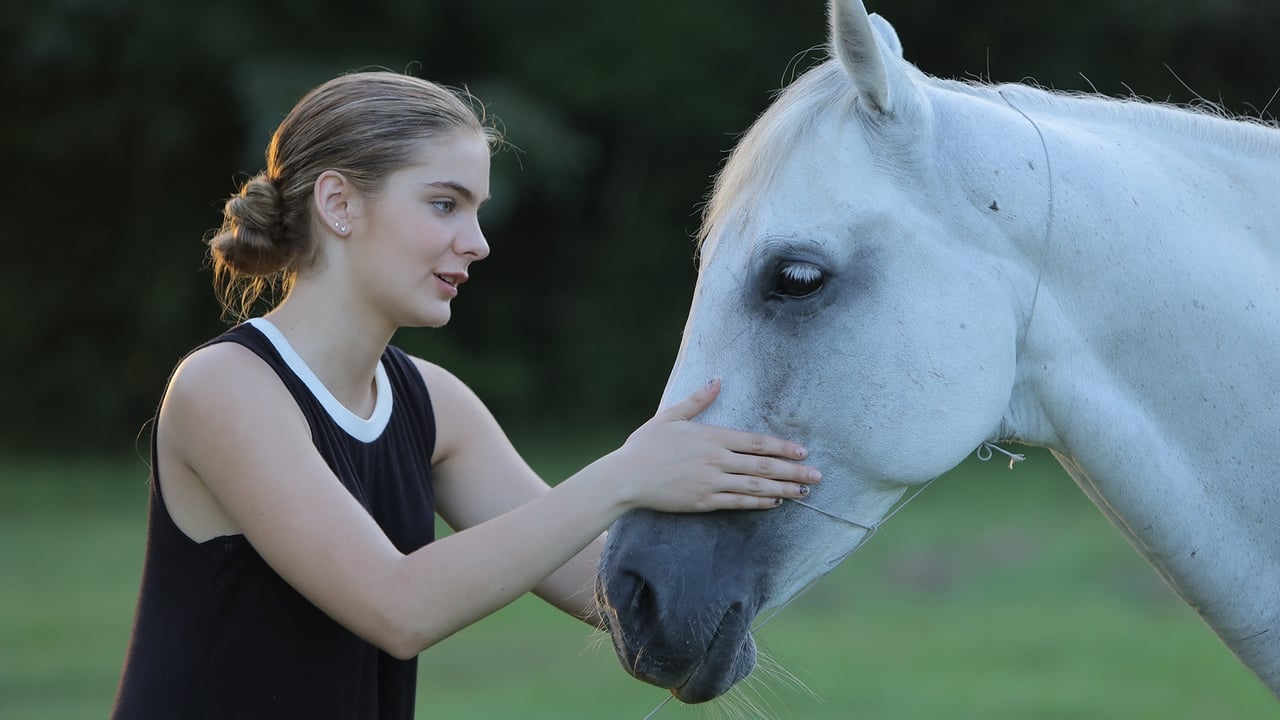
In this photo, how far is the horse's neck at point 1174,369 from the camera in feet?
6.26

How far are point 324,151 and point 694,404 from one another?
80 centimetres

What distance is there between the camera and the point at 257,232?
217 centimetres

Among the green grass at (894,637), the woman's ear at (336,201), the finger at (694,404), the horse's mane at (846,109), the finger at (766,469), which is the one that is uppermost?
the horse's mane at (846,109)

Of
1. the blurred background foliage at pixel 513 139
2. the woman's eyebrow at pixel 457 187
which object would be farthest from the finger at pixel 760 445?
the blurred background foliage at pixel 513 139

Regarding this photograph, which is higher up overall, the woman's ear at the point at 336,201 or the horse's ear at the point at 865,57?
the horse's ear at the point at 865,57

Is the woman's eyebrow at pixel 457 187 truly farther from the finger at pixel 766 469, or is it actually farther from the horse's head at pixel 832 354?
the finger at pixel 766 469

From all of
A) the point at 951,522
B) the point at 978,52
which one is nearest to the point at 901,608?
the point at 951,522

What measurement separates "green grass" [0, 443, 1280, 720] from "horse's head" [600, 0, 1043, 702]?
2.64 metres

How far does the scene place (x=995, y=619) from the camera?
7.39 metres

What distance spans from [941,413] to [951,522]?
793cm

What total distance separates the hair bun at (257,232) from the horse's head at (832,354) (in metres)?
0.78

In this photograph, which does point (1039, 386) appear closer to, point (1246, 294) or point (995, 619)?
point (1246, 294)

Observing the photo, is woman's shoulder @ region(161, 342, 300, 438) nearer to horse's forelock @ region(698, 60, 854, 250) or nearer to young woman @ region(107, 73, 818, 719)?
young woman @ region(107, 73, 818, 719)

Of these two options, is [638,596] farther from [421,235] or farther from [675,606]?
[421,235]
